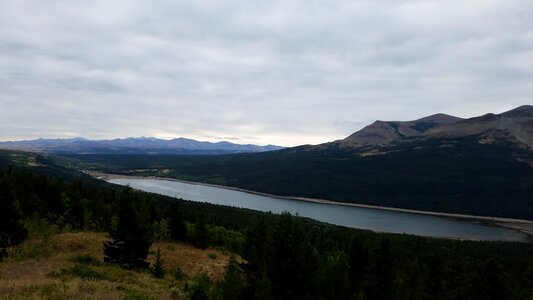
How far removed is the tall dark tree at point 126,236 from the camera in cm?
3145

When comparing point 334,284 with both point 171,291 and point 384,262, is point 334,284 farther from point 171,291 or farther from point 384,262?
point 171,291

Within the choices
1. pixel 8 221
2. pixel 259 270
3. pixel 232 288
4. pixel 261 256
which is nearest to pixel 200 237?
pixel 8 221

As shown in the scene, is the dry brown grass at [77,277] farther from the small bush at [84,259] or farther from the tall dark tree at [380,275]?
the tall dark tree at [380,275]

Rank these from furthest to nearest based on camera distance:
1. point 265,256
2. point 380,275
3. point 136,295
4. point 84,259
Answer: point 380,275 < point 84,259 < point 265,256 < point 136,295

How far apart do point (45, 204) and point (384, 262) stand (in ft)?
136

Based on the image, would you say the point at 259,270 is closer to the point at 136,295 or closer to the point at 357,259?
the point at 136,295

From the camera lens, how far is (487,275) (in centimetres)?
4578

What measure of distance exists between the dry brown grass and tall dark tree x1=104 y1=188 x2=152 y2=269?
4.31 ft

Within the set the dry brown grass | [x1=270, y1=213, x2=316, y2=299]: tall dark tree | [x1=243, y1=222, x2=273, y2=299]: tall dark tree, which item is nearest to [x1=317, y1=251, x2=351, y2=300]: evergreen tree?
the dry brown grass

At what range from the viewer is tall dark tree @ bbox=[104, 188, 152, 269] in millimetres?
31453

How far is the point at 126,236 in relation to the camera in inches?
1238

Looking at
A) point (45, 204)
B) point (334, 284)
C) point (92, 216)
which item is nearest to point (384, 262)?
point (334, 284)

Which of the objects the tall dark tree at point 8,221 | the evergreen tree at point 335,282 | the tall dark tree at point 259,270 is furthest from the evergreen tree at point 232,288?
the tall dark tree at point 8,221

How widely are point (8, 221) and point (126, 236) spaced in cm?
951
